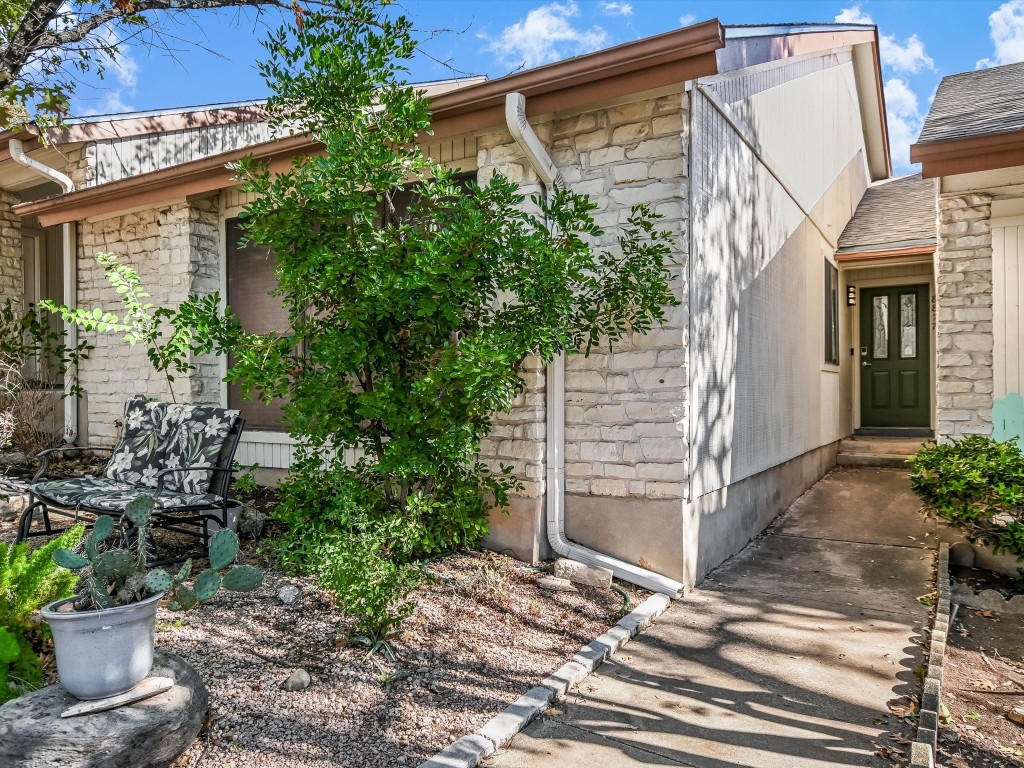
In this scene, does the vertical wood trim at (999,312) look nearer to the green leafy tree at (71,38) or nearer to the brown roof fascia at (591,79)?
Result: the brown roof fascia at (591,79)

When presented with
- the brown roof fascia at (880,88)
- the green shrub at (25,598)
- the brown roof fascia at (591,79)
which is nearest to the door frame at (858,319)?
the brown roof fascia at (880,88)

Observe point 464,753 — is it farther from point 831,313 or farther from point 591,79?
point 831,313

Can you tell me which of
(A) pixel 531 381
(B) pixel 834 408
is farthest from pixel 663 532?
(B) pixel 834 408

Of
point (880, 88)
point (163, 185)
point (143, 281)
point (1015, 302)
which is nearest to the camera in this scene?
point (1015, 302)

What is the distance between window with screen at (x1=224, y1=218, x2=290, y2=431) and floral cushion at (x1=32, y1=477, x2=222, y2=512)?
1.71 m

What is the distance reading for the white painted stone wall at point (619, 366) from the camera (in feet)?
14.3

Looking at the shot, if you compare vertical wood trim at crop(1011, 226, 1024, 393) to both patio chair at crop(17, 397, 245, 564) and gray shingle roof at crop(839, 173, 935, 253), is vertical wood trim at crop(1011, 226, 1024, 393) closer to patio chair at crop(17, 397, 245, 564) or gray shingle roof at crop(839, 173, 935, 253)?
gray shingle roof at crop(839, 173, 935, 253)

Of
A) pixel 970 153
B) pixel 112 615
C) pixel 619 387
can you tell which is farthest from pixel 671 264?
pixel 112 615

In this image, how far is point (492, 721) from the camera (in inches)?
109

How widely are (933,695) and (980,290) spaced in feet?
12.0

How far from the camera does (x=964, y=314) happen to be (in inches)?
217

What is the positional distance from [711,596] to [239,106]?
8434 millimetres

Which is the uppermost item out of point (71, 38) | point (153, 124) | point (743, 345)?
point (153, 124)

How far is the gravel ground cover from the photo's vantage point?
100 inches
